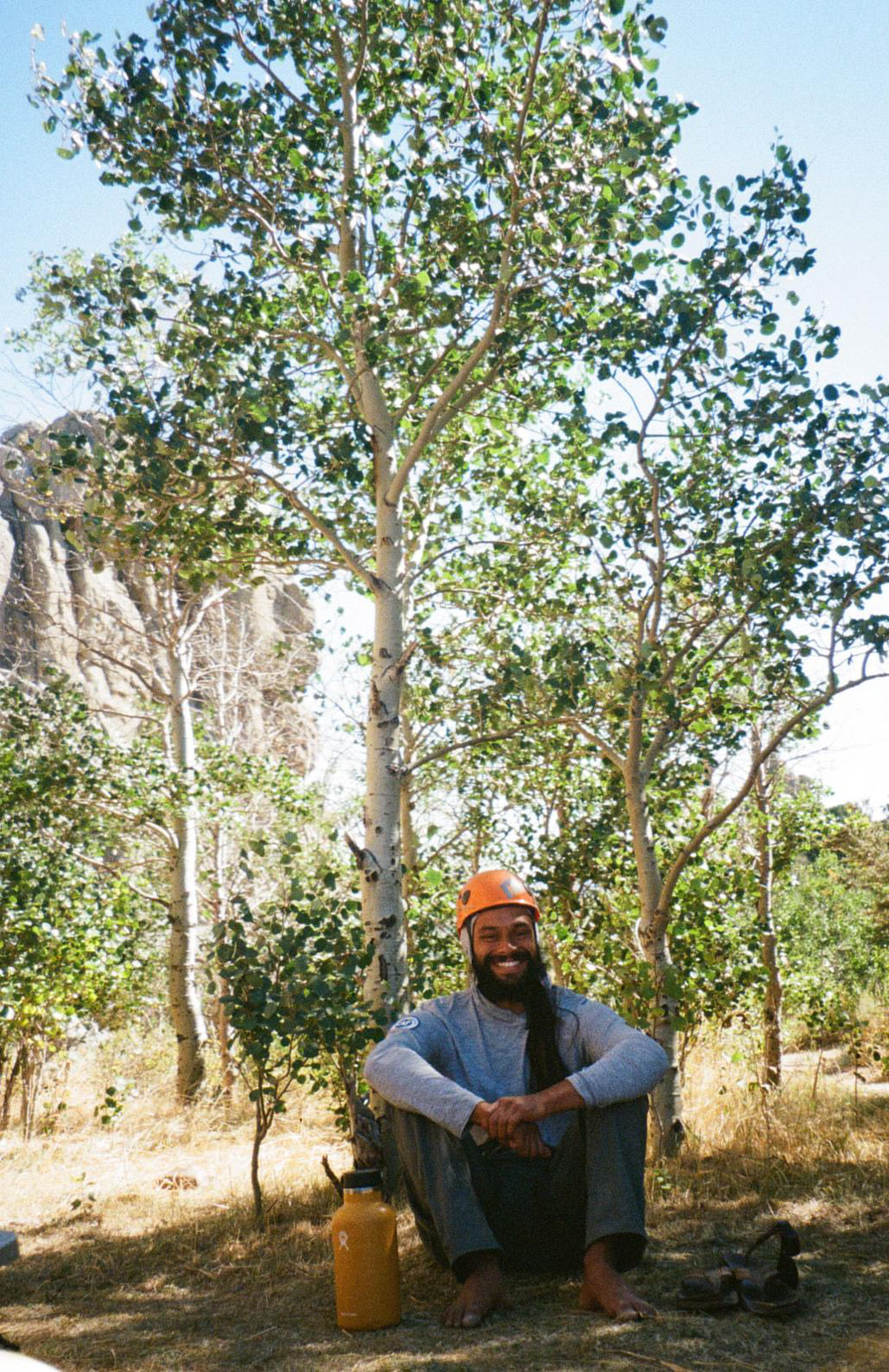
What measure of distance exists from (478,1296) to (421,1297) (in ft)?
1.58

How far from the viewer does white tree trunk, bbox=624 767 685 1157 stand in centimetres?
537

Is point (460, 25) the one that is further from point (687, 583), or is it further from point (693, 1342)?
point (693, 1342)

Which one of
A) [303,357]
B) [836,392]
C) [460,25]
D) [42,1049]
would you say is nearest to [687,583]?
[836,392]

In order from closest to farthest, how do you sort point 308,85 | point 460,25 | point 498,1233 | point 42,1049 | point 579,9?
point 498,1233, point 579,9, point 460,25, point 308,85, point 42,1049

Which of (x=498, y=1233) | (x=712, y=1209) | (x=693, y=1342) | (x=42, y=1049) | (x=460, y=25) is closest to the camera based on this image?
(x=693, y=1342)

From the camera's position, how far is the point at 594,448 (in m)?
5.97

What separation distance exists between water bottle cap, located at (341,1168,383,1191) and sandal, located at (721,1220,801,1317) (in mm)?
1099

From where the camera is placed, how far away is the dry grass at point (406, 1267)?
2863mm

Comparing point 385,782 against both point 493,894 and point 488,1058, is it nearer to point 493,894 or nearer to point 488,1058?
point 493,894

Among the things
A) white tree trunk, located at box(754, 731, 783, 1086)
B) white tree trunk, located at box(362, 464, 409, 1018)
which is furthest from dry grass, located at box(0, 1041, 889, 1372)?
white tree trunk, located at box(754, 731, 783, 1086)

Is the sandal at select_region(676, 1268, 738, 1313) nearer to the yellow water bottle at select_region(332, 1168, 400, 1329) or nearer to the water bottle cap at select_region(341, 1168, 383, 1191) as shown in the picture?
the yellow water bottle at select_region(332, 1168, 400, 1329)

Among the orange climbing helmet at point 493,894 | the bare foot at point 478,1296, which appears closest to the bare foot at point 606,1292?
the bare foot at point 478,1296

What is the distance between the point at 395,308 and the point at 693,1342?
439cm

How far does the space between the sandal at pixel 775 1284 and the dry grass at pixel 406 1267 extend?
0.18ft
